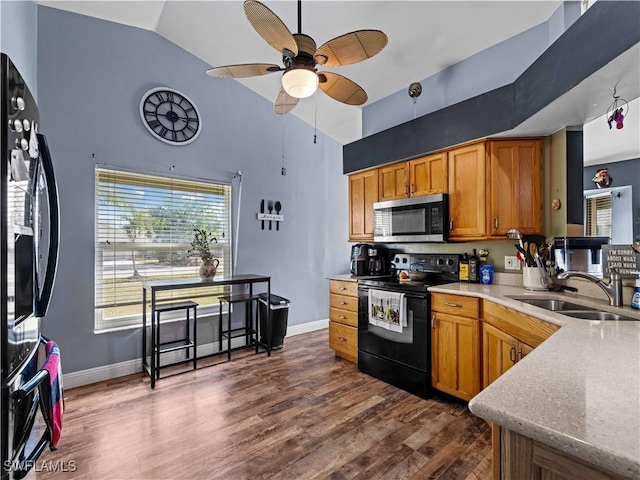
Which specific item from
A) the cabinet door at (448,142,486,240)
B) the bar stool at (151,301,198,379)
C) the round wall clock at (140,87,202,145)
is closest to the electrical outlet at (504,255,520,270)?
the cabinet door at (448,142,486,240)

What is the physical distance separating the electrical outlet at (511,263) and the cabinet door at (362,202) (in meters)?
1.35

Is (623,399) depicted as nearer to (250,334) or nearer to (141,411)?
(141,411)

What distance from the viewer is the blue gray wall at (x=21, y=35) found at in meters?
1.76

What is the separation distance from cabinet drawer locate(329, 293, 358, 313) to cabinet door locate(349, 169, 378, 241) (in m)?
0.75

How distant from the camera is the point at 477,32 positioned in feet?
8.50

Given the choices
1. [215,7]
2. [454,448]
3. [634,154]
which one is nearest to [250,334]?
[454,448]

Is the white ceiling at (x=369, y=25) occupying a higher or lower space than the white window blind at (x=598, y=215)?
higher

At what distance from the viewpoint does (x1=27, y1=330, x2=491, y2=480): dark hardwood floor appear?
1767 mm

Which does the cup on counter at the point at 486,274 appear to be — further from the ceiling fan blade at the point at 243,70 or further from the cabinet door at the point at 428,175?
the ceiling fan blade at the point at 243,70

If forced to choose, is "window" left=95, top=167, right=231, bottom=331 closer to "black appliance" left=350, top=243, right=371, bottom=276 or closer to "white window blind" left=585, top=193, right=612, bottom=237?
"black appliance" left=350, top=243, right=371, bottom=276

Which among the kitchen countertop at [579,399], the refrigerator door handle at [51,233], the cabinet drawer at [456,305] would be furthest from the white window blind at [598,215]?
the refrigerator door handle at [51,233]

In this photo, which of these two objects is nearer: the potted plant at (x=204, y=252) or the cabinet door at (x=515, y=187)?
the cabinet door at (x=515, y=187)

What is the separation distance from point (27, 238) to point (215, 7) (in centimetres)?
259

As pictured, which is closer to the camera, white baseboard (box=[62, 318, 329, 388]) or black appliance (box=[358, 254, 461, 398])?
black appliance (box=[358, 254, 461, 398])
